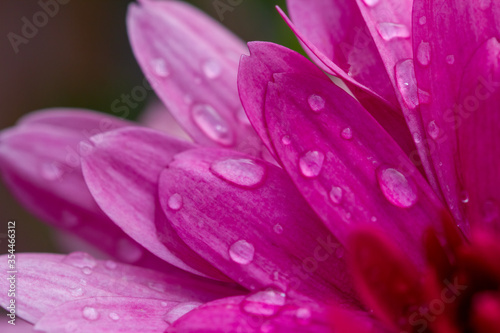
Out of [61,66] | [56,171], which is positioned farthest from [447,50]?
[61,66]

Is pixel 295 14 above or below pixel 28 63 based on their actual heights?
above

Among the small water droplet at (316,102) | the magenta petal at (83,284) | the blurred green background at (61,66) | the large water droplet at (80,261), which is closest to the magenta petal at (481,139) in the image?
Result: the small water droplet at (316,102)

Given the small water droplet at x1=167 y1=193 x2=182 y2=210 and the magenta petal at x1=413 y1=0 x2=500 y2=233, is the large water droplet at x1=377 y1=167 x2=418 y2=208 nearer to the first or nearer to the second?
the magenta petal at x1=413 y1=0 x2=500 y2=233

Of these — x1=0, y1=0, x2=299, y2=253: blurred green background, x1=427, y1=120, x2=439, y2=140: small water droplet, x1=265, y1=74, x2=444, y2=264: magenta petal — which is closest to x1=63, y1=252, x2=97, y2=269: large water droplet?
x1=265, y1=74, x2=444, y2=264: magenta petal

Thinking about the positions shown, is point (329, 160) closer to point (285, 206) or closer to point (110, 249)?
point (285, 206)

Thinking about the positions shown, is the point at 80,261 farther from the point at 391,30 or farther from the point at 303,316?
the point at 391,30

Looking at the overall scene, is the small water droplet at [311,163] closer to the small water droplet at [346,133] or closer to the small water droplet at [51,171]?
the small water droplet at [346,133]

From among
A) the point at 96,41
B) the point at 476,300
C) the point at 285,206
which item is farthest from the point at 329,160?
the point at 96,41
